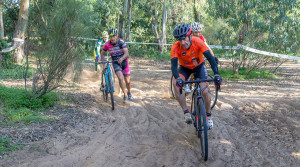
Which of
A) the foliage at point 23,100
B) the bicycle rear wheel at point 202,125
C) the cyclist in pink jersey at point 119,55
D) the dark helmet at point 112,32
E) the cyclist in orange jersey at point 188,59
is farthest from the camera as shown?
the cyclist in pink jersey at point 119,55

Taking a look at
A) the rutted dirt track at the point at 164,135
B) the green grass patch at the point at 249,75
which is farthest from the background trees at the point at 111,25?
the rutted dirt track at the point at 164,135

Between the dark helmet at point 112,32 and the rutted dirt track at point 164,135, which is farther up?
the dark helmet at point 112,32

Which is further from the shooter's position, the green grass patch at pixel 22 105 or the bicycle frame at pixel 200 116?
the green grass patch at pixel 22 105

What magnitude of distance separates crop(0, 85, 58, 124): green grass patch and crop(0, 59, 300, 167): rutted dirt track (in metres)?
0.53

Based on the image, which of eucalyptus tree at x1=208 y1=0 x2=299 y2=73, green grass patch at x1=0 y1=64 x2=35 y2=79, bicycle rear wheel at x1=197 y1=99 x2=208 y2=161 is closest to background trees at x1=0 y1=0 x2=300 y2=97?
eucalyptus tree at x1=208 y1=0 x2=299 y2=73

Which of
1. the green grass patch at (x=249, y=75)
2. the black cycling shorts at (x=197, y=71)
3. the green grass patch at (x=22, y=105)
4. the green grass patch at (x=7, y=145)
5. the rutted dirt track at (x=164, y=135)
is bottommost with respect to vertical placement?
the rutted dirt track at (x=164, y=135)

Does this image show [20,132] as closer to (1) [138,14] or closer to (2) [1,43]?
(2) [1,43]

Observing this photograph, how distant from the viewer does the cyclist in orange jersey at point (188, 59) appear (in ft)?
15.5

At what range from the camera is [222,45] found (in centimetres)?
1223

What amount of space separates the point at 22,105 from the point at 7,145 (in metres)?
2.00

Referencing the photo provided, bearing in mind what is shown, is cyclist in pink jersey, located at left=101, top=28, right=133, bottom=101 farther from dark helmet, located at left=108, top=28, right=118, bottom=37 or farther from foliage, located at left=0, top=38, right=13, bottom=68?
foliage, located at left=0, top=38, right=13, bottom=68

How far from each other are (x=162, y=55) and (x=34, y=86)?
18242mm

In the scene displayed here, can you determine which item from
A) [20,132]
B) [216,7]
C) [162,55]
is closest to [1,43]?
[20,132]

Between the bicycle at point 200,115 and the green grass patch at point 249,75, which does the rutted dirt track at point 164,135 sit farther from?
the green grass patch at point 249,75
